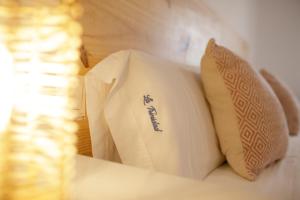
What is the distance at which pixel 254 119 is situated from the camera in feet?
2.63

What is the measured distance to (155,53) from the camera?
1.21m

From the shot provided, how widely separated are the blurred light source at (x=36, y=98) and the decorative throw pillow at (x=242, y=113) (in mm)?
608

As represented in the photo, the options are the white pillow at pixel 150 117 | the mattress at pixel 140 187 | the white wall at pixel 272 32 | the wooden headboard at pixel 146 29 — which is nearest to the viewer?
the mattress at pixel 140 187

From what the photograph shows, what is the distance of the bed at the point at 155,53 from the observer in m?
0.40

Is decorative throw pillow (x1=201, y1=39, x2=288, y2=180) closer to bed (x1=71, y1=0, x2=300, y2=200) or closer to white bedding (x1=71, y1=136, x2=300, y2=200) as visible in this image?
bed (x1=71, y1=0, x2=300, y2=200)

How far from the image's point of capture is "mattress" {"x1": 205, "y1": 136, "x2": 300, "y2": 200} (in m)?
0.69

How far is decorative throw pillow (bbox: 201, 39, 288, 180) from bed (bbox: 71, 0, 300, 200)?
0.20 ft

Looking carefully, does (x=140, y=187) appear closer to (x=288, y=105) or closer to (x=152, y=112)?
(x=152, y=112)

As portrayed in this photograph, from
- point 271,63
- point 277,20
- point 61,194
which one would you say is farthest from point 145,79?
point 277,20

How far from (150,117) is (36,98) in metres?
0.47

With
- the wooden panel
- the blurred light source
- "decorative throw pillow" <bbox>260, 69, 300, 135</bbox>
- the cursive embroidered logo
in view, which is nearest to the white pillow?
the cursive embroidered logo

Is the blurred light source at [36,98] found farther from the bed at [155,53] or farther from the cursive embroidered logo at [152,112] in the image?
the cursive embroidered logo at [152,112]

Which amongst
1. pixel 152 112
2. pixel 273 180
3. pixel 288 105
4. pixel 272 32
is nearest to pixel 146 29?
pixel 152 112

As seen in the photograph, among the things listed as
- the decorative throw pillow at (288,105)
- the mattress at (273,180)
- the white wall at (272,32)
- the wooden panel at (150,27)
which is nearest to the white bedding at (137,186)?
the mattress at (273,180)
